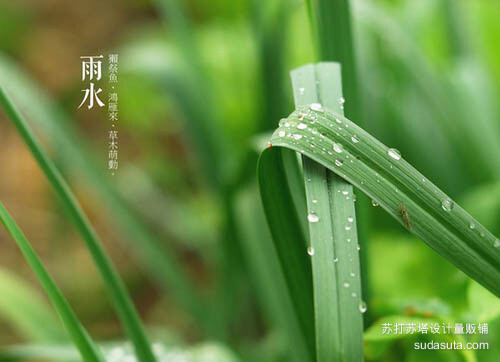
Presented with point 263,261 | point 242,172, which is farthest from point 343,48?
point 263,261

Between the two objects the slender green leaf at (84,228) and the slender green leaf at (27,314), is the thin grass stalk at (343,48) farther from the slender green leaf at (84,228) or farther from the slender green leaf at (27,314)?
the slender green leaf at (27,314)

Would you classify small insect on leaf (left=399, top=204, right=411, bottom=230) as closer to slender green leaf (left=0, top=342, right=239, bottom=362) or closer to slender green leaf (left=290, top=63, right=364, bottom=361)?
slender green leaf (left=290, top=63, right=364, bottom=361)

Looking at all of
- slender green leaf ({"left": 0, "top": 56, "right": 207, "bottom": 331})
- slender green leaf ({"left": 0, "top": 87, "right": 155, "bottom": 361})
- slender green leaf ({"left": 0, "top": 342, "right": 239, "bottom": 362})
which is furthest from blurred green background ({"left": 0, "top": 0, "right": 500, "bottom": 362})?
slender green leaf ({"left": 0, "top": 87, "right": 155, "bottom": 361})

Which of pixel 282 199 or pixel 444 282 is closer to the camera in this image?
pixel 282 199

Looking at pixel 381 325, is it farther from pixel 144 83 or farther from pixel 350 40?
pixel 144 83

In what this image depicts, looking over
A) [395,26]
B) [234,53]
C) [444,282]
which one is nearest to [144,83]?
[234,53]

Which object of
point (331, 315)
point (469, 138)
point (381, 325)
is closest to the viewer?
point (331, 315)
